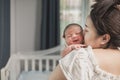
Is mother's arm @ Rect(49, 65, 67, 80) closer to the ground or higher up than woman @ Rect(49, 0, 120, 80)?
closer to the ground

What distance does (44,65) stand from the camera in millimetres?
3168

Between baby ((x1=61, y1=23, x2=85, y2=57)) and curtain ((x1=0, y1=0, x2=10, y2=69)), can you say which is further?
curtain ((x1=0, y1=0, x2=10, y2=69))

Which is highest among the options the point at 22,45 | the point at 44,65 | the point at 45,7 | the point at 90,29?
the point at 45,7

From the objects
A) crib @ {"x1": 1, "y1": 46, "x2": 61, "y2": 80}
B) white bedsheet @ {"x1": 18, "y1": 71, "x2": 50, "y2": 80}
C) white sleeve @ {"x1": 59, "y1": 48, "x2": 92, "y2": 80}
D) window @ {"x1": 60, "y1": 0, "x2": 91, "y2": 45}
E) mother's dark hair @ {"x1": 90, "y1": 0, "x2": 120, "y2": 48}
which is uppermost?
window @ {"x1": 60, "y1": 0, "x2": 91, "y2": 45}

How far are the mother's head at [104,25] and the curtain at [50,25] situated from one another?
7.10 feet

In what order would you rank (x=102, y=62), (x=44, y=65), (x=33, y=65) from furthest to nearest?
(x=44, y=65)
(x=33, y=65)
(x=102, y=62)

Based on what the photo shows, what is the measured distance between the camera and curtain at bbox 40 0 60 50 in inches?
121

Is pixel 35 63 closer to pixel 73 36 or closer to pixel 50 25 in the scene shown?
pixel 50 25

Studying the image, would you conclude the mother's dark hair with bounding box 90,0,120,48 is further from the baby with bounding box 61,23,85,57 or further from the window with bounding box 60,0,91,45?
the window with bounding box 60,0,91,45

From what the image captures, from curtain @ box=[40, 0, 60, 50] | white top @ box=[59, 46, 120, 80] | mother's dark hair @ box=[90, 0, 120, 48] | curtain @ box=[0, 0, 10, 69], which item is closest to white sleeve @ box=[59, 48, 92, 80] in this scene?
white top @ box=[59, 46, 120, 80]

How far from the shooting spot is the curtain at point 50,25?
121 inches

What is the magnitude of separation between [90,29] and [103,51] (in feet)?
0.32

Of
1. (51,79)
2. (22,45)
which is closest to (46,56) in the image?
(22,45)

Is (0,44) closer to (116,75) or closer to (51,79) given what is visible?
(51,79)
